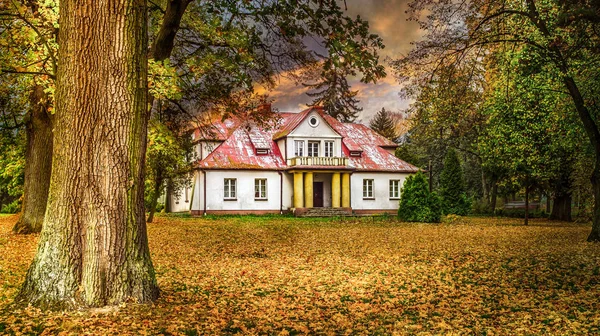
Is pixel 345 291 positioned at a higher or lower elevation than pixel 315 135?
lower

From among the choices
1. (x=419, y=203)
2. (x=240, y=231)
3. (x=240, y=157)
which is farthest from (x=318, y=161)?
(x=240, y=231)

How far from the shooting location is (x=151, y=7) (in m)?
11.3

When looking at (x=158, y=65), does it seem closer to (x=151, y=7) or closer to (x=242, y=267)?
(x=151, y=7)

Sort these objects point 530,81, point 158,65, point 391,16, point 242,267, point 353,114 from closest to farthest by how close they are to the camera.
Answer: point 158,65 < point 242,267 < point 530,81 < point 391,16 < point 353,114

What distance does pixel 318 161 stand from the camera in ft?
117

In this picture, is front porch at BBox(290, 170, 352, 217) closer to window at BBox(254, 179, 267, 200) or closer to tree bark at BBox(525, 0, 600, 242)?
window at BBox(254, 179, 267, 200)

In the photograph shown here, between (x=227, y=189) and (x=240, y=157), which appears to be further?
(x=240, y=157)

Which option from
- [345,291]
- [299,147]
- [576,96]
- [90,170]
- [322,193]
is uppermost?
[299,147]

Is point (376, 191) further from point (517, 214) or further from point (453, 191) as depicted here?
point (517, 214)

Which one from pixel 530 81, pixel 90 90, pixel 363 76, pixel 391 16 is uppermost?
pixel 391 16

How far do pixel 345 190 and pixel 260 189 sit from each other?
20.3 ft

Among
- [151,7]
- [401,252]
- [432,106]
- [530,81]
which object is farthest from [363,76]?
[530,81]

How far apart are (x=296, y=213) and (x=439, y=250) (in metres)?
20.8

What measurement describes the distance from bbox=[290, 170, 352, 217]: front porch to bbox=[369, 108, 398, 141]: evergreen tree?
25280 millimetres
